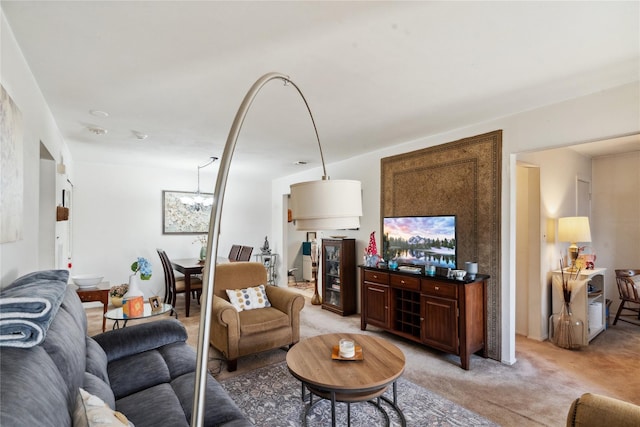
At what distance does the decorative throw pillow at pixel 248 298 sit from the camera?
11.1ft

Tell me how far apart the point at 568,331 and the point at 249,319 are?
3461 mm

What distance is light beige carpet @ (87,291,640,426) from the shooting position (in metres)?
2.36

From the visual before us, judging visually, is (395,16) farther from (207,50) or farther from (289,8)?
(207,50)

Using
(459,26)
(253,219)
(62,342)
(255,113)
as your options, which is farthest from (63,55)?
(253,219)

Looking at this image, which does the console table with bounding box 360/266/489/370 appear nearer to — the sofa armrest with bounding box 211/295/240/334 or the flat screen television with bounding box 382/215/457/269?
the flat screen television with bounding box 382/215/457/269

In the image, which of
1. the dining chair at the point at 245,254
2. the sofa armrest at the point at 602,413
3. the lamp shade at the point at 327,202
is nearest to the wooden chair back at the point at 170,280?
the dining chair at the point at 245,254

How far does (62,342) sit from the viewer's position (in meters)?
1.36

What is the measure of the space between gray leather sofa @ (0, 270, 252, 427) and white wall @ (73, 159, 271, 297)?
370 cm

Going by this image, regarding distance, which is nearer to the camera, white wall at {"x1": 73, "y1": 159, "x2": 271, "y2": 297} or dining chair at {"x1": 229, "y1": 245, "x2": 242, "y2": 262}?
white wall at {"x1": 73, "y1": 159, "x2": 271, "y2": 297}

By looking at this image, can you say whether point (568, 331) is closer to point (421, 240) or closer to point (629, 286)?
point (629, 286)

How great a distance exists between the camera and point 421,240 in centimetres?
381

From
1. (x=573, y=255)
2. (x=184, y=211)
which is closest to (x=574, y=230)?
(x=573, y=255)

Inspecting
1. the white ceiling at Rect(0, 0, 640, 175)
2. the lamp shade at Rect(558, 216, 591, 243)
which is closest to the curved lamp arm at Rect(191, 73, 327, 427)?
the white ceiling at Rect(0, 0, 640, 175)

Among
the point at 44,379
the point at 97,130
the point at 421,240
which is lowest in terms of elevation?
the point at 44,379
